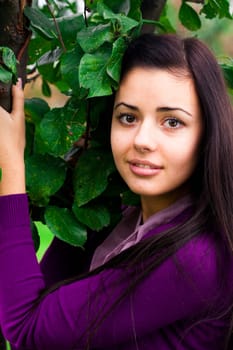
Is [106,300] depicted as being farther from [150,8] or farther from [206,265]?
[150,8]

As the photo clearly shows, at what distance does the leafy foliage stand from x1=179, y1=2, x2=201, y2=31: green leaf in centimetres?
11

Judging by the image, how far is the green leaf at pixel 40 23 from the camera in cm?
92

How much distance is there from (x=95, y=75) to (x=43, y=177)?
0.22 m

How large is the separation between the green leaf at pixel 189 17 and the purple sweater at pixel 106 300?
1.82 ft

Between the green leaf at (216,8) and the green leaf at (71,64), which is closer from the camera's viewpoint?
the green leaf at (71,64)

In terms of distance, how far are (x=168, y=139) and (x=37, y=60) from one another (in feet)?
1.18

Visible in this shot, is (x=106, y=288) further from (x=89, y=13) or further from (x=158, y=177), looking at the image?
(x=89, y=13)

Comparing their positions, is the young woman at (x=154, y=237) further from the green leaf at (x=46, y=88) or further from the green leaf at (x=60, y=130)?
the green leaf at (x=46, y=88)

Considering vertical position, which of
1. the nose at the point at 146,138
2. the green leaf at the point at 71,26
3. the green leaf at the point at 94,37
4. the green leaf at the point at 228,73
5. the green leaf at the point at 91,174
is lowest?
the green leaf at the point at 91,174

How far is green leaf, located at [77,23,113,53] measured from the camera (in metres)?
0.91

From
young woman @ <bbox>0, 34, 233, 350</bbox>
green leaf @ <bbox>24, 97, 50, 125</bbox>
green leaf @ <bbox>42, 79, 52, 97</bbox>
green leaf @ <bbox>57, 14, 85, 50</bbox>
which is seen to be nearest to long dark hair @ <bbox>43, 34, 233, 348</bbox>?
young woman @ <bbox>0, 34, 233, 350</bbox>

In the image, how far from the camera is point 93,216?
1022mm

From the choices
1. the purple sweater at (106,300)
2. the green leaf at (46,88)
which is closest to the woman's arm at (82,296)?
the purple sweater at (106,300)

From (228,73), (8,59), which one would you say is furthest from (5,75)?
(228,73)
